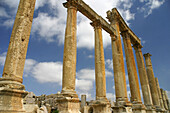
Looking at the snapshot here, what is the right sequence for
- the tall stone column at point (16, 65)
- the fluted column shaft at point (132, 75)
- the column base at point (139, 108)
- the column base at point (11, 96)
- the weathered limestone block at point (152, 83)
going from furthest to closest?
the weathered limestone block at point (152, 83), the fluted column shaft at point (132, 75), the column base at point (139, 108), the tall stone column at point (16, 65), the column base at point (11, 96)

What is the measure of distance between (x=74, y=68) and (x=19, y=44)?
4829mm

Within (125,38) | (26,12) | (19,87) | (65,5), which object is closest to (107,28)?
(125,38)

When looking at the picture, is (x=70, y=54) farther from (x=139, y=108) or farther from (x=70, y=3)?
(x=139, y=108)

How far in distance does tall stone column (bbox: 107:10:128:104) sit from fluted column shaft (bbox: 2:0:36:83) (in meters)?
11.7

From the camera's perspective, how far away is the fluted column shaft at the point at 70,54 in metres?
10.0

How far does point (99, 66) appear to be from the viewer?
14.4 metres

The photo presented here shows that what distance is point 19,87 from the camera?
648 cm

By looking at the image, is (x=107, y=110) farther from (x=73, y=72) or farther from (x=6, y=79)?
(x=6, y=79)

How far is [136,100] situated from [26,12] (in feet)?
53.5

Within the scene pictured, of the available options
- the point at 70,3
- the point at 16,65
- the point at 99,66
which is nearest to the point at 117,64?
the point at 99,66

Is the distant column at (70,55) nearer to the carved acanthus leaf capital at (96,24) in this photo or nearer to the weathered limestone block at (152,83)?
the carved acanthus leaf capital at (96,24)

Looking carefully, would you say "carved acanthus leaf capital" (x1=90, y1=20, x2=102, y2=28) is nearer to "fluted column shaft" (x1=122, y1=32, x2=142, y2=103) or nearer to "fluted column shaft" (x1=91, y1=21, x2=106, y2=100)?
"fluted column shaft" (x1=91, y1=21, x2=106, y2=100)

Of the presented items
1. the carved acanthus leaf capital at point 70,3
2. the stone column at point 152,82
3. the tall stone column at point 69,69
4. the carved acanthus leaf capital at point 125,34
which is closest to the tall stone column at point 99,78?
the tall stone column at point 69,69

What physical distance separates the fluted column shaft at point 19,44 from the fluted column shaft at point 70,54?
142 inches
